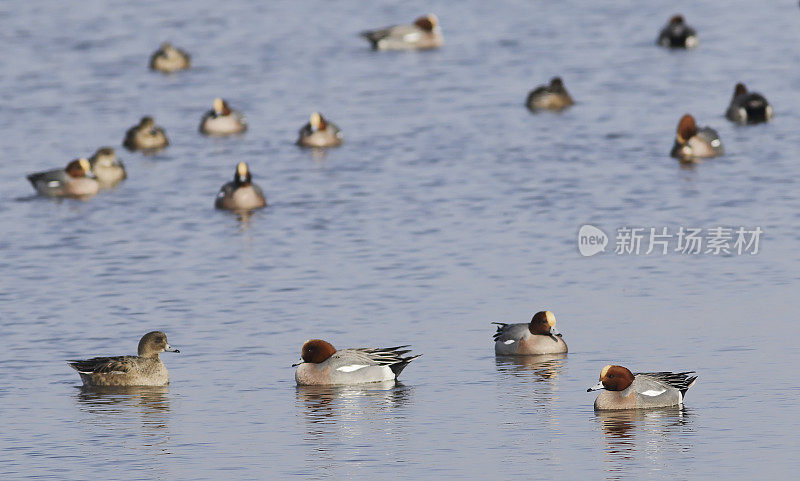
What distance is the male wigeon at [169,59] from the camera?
5559 centimetres

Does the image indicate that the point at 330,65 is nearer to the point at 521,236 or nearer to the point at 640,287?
the point at 521,236

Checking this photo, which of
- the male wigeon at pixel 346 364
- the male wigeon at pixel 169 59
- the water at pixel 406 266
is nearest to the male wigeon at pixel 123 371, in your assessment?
the water at pixel 406 266

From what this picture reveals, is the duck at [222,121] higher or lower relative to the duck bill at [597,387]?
higher

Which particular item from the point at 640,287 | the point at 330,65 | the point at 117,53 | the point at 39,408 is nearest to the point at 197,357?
the point at 39,408

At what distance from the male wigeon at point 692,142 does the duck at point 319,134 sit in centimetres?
809

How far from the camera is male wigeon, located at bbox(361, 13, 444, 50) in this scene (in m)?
60.0

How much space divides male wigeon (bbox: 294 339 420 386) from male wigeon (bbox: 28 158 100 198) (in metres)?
16.4

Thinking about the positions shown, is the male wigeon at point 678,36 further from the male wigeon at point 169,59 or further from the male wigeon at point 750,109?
the male wigeon at point 169,59

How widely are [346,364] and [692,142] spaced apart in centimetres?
1846

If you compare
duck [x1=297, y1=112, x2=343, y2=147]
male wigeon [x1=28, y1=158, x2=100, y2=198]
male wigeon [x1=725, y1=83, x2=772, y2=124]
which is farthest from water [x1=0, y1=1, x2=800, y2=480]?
duck [x1=297, y1=112, x2=343, y2=147]
